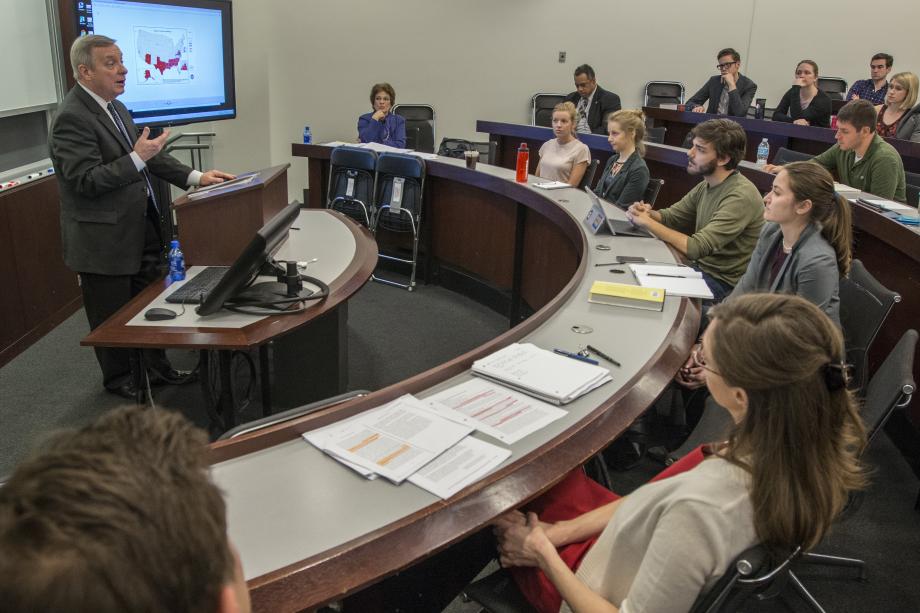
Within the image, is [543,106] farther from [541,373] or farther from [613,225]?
[541,373]

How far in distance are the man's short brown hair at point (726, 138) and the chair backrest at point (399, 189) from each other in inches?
94.0

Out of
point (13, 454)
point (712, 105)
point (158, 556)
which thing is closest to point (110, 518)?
point (158, 556)

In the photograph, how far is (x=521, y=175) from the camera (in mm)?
4586

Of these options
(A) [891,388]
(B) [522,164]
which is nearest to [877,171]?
(B) [522,164]

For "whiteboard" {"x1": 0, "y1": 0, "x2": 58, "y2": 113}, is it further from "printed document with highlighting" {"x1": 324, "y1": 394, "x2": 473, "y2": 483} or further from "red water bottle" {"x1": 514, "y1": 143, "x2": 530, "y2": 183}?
"printed document with highlighting" {"x1": 324, "y1": 394, "x2": 473, "y2": 483}

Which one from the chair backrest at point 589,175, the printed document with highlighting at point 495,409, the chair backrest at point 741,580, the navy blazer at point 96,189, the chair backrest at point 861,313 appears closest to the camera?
the chair backrest at point 741,580

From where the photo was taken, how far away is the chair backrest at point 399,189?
5352 millimetres

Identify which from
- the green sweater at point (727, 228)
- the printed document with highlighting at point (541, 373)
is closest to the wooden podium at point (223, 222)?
the printed document with highlighting at point (541, 373)

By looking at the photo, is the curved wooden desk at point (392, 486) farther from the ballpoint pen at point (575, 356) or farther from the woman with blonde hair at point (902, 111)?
the woman with blonde hair at point (902, 111)

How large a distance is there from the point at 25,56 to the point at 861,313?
429cm

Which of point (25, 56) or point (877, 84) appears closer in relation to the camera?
point (25, 56)

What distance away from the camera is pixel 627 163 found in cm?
442

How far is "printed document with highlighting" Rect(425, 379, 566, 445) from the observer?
1.59 m

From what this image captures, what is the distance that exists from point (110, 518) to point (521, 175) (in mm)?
4182
